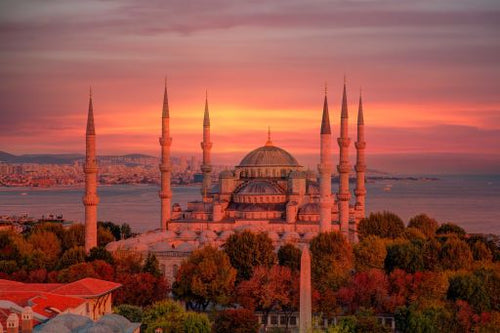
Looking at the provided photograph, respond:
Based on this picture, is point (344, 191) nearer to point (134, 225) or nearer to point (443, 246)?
point (443, 246)

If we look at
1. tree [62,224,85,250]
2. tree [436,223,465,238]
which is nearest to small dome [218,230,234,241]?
tree [62,224,85,250]

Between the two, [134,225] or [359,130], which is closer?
[359,130]

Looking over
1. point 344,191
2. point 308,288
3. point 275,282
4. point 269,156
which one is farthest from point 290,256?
point 269,156

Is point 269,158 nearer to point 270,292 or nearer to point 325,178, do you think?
point 325,178

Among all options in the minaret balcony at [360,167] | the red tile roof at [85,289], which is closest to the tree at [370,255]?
the red tile roof at [85,289]

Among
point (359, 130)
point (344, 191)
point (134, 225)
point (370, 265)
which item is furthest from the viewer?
point (134, 225)

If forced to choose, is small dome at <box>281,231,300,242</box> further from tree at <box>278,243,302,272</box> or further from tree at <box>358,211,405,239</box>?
tree at <box>278,243,302,272</box>

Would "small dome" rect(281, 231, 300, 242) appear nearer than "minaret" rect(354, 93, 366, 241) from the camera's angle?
Yes
